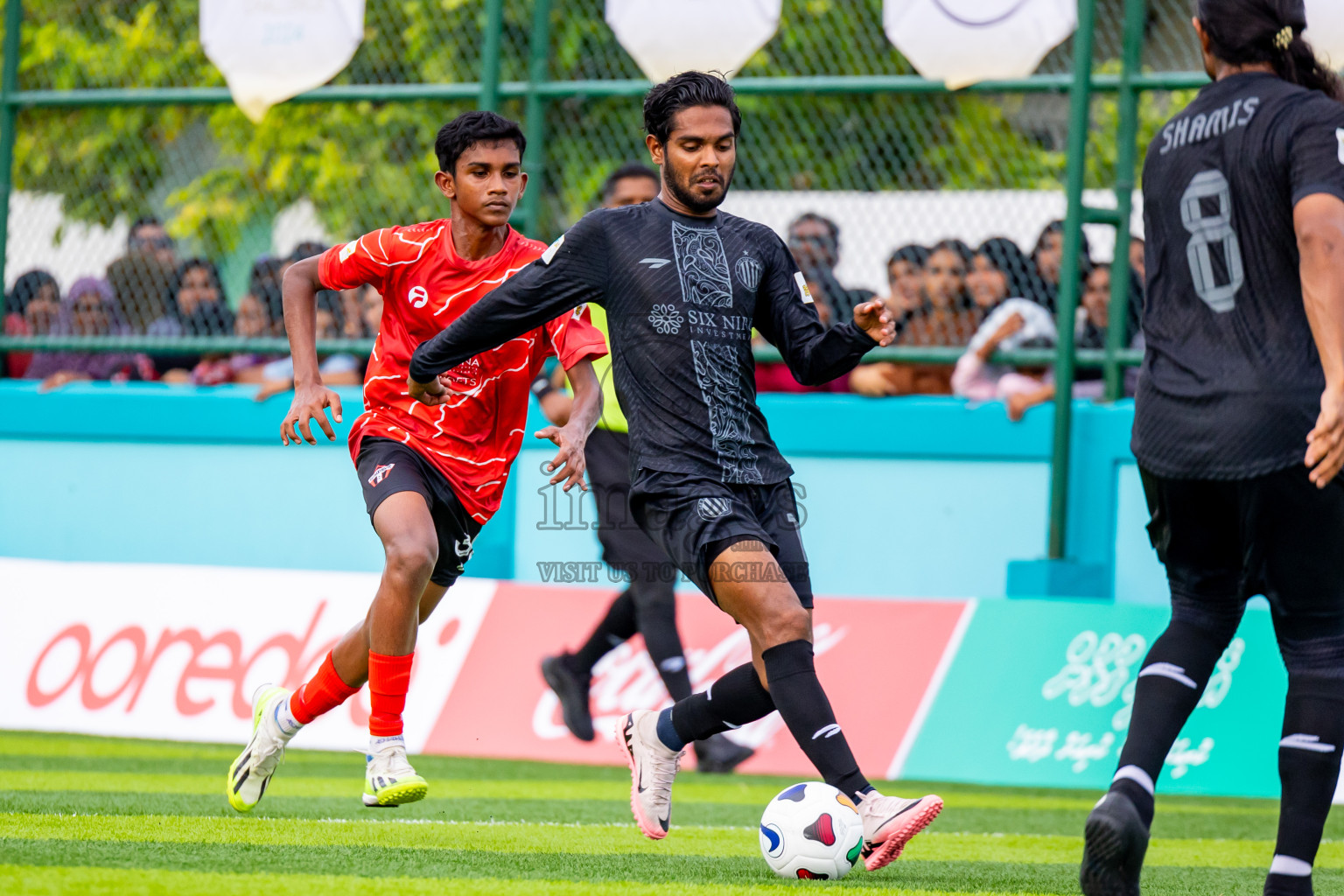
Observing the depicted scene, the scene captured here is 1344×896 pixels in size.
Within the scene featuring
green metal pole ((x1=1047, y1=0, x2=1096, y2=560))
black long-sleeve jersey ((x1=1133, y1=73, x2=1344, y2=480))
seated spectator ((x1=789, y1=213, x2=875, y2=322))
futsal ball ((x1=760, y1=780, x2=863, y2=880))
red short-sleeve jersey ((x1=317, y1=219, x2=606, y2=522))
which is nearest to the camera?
black long-sleeve jersey ((x1=1133, y1=73, x2=1344, y2=480))

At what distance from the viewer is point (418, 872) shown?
4289mm

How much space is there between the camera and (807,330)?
4.87m

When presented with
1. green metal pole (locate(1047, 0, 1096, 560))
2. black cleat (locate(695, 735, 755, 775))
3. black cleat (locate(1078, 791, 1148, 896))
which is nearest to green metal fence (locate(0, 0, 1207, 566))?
green metal pole (locate(1047, 0, 1096, 560))

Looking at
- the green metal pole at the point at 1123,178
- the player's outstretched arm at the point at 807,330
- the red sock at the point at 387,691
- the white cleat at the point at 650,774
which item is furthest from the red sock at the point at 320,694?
the green metal pole at the point at 1123,178

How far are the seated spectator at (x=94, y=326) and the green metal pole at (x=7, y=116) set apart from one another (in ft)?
1.45

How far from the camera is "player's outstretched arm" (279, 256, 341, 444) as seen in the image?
523cm

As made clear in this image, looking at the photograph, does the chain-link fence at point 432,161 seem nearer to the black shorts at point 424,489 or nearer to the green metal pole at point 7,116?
the green metal pole at point 7,116

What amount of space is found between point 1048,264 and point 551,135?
310 cm

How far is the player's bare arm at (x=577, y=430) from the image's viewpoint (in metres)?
5.19

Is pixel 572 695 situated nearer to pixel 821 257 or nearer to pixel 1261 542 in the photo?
pixel 821 257

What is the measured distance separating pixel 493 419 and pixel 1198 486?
2620 millimetres

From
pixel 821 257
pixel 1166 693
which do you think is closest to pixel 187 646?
pixel 821 257

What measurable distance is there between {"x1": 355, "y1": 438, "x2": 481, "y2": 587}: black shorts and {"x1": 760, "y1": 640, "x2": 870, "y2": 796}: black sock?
1.42 meters

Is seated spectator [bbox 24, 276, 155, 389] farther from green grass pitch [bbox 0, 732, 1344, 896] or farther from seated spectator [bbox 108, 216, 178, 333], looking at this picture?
green grass pitch [bbox 0, 732, 1344, 896]
